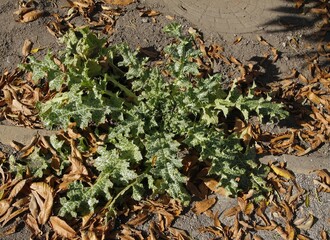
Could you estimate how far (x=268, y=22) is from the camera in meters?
5.05

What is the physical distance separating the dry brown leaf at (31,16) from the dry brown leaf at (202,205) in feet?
8.06

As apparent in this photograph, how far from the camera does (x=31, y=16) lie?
16.0ft

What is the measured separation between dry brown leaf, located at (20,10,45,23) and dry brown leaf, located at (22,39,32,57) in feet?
0.82

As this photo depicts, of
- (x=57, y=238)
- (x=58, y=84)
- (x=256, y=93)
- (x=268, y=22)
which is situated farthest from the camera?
(x=268, y=22)

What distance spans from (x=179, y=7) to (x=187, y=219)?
7.37ft

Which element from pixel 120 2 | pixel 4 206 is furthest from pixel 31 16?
pixel 4 206

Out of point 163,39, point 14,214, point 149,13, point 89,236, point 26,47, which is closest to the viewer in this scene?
point 89,236

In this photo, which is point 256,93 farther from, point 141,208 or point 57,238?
point 57,238

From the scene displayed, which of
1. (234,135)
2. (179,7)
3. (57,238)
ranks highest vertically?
(179,7)

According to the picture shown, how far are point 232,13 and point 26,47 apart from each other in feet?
6.93

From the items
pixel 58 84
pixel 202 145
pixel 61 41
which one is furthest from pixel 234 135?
pixel 61 41

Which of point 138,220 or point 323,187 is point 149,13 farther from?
point 323,187

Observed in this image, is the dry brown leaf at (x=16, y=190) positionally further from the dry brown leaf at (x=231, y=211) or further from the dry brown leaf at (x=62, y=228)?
the dry brown leaf at (x=231, y=211)

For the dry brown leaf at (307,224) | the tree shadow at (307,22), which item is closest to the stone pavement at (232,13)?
the tree shadow at (307,22)
